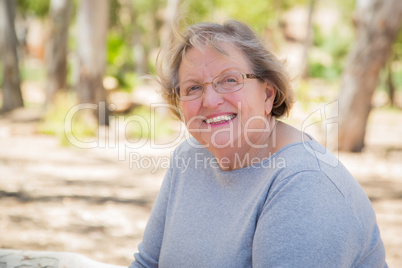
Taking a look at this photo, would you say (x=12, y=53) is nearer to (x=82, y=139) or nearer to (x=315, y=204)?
(x=82, y=139)

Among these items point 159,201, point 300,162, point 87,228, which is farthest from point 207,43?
point 87,228

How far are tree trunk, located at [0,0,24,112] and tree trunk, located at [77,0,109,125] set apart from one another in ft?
13.6

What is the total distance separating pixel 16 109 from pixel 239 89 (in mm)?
11640

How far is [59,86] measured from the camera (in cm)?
1080

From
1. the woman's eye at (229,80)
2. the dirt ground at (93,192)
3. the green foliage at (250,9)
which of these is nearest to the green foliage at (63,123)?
the dirt ground at (93,192)

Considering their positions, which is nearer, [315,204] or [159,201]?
[315,204]

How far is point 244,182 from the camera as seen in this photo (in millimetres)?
1710

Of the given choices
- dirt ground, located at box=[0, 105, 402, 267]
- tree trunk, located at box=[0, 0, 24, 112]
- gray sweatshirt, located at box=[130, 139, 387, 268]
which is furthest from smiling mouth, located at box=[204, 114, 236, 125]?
tree trunk, located at box=[0, 0, 24, 112]

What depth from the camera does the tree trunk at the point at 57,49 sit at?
10586 mm

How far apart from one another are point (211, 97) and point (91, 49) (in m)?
7.82

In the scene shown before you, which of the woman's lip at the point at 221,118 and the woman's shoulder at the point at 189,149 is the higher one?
the woman's lip at the point at 221,118

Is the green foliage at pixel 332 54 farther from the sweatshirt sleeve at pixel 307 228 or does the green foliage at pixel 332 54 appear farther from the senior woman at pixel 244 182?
the sweatshirt sleeve at pixel 307 228

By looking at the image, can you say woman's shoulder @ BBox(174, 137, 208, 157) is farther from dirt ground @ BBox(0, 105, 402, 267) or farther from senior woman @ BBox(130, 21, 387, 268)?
dirt ground @ BBox(0, 105, 402, 267)

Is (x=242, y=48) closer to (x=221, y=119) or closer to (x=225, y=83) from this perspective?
(x=225, y=83)
